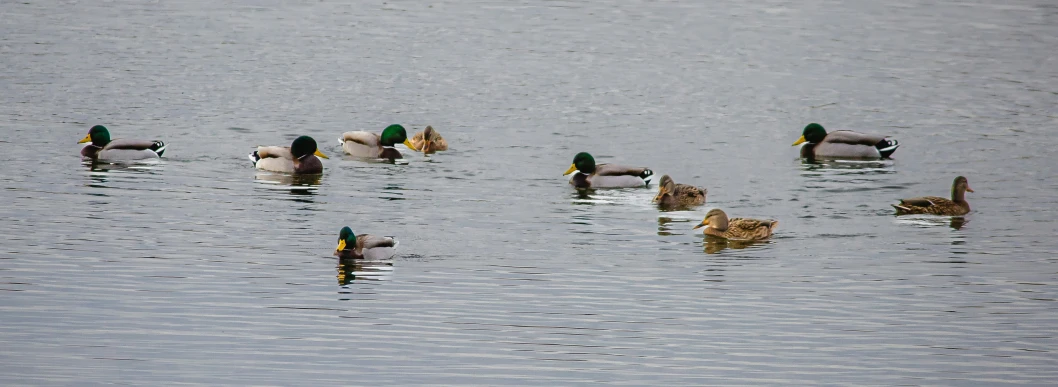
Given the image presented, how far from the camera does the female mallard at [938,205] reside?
69.9 ft

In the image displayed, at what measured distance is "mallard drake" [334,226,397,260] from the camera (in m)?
17.5

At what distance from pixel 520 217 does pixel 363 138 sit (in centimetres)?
653

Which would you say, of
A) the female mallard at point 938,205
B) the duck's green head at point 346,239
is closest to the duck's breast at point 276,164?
the duck's green head at point 346,239

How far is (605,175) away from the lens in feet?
77.8

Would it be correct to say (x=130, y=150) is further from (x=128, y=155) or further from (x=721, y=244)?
(x=721, y=244)

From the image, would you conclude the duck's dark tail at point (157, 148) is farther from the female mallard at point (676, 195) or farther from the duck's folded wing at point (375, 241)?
the duck's folded wing at point (375, 241)

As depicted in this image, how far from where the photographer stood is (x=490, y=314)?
49.8 feet

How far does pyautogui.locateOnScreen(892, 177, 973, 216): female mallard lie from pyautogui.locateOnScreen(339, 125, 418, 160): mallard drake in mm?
9157

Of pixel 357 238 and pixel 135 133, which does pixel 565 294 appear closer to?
pixel 357 238

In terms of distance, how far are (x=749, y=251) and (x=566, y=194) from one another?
15.6 feet

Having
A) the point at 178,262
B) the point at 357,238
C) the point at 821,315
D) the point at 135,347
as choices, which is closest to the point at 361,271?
the point at 357,238

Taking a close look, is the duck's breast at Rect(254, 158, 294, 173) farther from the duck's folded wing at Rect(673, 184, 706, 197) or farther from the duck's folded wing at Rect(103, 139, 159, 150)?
the duck's folded wing at Rect(673, 184, 706, 197)

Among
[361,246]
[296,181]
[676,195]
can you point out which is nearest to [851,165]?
[676,195]

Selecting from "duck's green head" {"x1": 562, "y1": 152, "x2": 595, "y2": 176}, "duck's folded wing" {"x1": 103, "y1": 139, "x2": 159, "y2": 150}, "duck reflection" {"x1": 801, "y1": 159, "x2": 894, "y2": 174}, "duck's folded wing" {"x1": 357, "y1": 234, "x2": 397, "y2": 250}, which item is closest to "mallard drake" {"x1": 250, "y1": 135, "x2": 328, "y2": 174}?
"duck's folded wing" {"x1": 103, "y1": 139, "x2": 159, "y2": 150}
